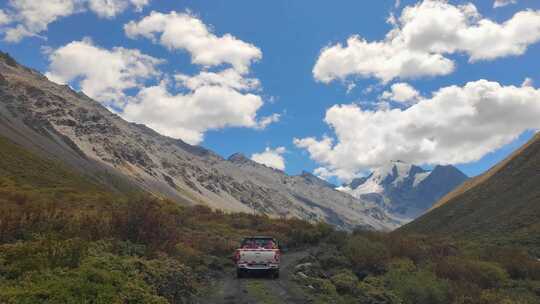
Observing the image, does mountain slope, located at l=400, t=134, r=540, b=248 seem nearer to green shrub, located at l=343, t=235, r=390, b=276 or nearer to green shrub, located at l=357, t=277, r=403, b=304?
green shrub, located at l=343, t=235, r=390, b=276

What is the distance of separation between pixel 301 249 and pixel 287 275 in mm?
17841

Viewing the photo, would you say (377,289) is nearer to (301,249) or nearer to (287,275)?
Answer: (287,275)

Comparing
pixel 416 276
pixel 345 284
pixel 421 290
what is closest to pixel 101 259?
pixel 345 284

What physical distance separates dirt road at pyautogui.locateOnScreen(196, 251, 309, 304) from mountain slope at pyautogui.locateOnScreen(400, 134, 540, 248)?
30379 millimetres

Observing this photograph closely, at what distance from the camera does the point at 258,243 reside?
24.6 meters

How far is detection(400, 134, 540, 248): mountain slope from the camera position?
52281mm

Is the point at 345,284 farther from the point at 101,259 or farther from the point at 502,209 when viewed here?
the point at 502,209

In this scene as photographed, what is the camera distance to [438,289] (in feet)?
64.9

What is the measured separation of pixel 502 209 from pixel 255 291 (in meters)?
56.6

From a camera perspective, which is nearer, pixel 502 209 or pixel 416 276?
pixel 416 276

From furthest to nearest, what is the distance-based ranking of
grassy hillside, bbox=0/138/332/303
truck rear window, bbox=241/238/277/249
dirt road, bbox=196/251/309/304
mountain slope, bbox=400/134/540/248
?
1. mountain slope, bbox=400/134/540/248
2. truck rear window, bbox=241/238/277/249
3. dirt road, bbox=196/251/309/304
4. grassy hillside, bbox=0/138/332/303

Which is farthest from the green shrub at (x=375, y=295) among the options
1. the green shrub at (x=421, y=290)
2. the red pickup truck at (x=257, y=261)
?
the red pickup truck at (x=257, y=261)

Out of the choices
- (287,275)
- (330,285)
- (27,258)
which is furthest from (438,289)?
(27,258)

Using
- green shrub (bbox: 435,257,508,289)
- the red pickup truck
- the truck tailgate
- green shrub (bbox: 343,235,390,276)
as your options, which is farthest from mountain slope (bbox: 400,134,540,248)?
the truck tailgate
